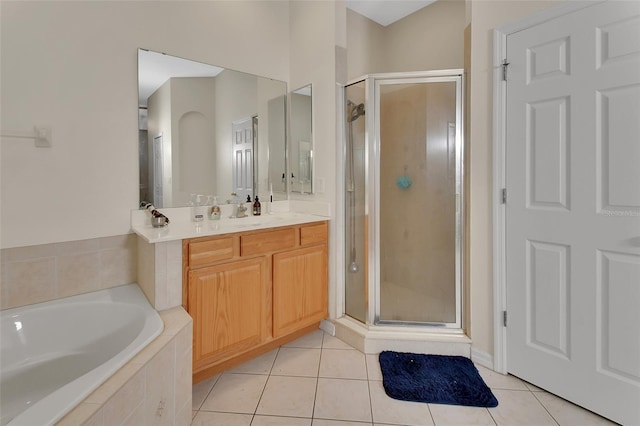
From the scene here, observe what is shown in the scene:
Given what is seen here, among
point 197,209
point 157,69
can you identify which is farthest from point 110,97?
point 197,209

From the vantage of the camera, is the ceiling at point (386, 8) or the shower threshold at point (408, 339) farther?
the ceiling at point (386, 8)

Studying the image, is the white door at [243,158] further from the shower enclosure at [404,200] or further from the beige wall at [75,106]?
the shower enclosure at [404,200]

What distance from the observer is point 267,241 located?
1996 mm

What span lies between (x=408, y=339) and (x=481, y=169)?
3.98ft

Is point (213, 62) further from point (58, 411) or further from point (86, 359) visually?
point (58, 411)

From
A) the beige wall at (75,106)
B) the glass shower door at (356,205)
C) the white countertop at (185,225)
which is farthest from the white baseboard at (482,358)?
the beige wall at (75,106)

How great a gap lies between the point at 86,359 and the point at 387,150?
2.20 metres

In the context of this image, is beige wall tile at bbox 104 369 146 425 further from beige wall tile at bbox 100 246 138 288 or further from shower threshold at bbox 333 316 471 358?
shower threshold at bbox 333 316 471 358

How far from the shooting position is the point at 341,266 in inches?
94.3

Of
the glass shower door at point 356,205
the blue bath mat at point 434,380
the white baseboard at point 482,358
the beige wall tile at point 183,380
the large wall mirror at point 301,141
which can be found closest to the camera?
the beige wall tile at point 183,380

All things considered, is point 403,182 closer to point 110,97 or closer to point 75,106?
point 110,97

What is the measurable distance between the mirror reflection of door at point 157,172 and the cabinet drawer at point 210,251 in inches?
23.2

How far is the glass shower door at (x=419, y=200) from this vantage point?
2133 mm

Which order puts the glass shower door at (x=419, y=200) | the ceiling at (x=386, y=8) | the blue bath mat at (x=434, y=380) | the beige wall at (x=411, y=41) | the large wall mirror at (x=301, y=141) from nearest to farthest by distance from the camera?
1. the blue bath mat at (x=434, y=380)
2. the glass shower door at (x=419, y=200)
3. the large wall mirror at (x=301, y=141)
4. the beige wall at (x=411, y=41)
5. the ceiling at (x=386, y=8)
